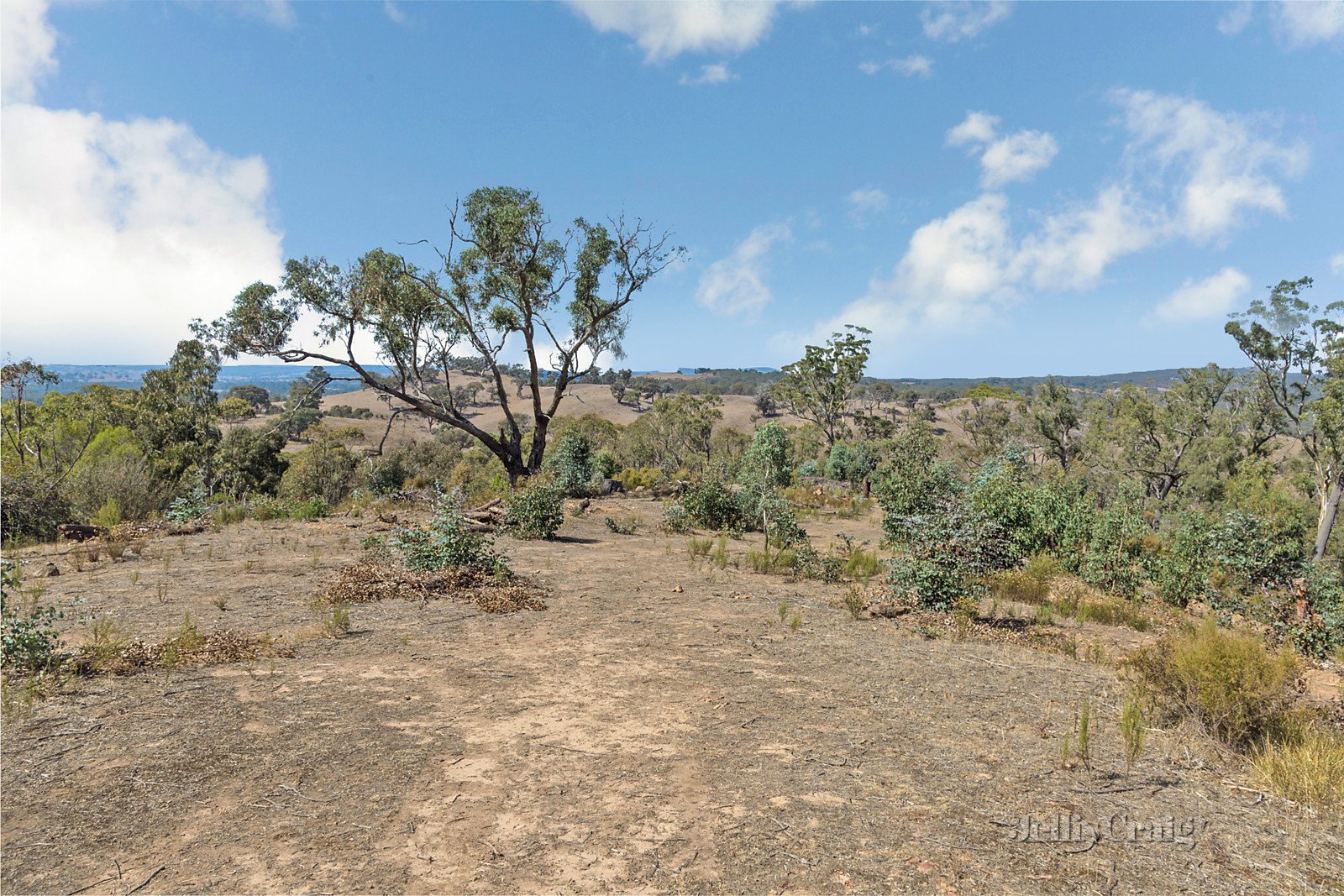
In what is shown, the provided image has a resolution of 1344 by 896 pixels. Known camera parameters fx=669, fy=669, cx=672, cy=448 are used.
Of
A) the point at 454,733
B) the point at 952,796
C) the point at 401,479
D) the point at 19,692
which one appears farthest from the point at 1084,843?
the point at 401,479

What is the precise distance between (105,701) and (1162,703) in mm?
8450

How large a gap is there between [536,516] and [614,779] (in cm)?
1128

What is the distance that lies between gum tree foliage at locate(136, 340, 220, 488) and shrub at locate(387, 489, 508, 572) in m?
27.2

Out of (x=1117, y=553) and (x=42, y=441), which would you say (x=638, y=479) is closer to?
(x=1117, y=553)

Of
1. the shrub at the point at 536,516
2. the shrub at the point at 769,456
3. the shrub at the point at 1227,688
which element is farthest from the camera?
the shrub at the point at 536,516

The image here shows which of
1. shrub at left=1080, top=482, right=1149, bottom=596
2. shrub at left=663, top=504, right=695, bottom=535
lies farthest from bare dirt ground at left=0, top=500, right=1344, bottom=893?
shrub at left=663, top=504, right=695, bottom=535

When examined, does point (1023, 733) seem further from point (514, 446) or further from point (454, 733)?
point (514, 446)

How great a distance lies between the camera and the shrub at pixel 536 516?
15.2 meters

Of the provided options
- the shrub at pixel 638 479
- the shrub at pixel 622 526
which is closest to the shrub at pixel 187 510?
the shrub at pixel 622 526

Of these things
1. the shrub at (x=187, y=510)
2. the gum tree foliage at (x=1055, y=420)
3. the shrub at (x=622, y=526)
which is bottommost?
the shrub at (x=622, y=526)

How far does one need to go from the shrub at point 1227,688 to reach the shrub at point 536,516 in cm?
1179

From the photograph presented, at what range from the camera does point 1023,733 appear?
16.9ft

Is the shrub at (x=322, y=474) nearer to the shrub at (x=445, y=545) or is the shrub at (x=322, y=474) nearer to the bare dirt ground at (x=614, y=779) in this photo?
the shrub at (x=445, y=545)

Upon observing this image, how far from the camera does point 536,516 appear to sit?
15281 millimetres
